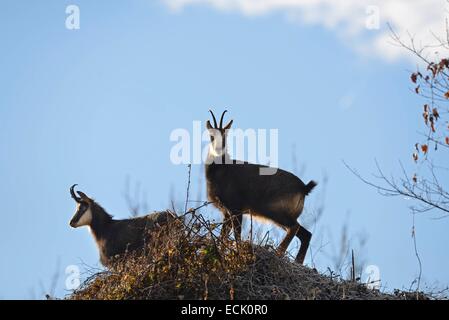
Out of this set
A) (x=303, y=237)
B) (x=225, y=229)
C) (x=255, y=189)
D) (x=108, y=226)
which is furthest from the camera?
(x=108, y=226)

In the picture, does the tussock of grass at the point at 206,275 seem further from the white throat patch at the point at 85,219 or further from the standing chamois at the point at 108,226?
the white throat patch at the point at 85,219

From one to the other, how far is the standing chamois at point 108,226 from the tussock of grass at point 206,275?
4.26m

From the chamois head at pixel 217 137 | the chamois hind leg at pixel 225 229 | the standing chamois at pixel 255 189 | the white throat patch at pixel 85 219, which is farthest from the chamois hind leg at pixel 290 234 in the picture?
the white throat patch at pixel 85 219

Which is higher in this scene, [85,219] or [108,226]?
[85,219]

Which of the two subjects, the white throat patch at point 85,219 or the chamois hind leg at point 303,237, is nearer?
the chamois hind leg at point 303,237

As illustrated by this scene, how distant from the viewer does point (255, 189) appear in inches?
454

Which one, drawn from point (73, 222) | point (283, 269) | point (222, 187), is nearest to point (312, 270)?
point (283, 269)

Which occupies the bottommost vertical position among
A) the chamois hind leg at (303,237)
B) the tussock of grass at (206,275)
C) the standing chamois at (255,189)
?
the tussock of grass at (206,275)

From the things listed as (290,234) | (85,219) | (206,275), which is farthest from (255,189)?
(206,275)

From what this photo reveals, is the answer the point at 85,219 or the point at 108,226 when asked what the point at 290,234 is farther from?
the point at 85,219

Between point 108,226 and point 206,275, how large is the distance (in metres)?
6.73

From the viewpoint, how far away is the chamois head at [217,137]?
38.2ft
